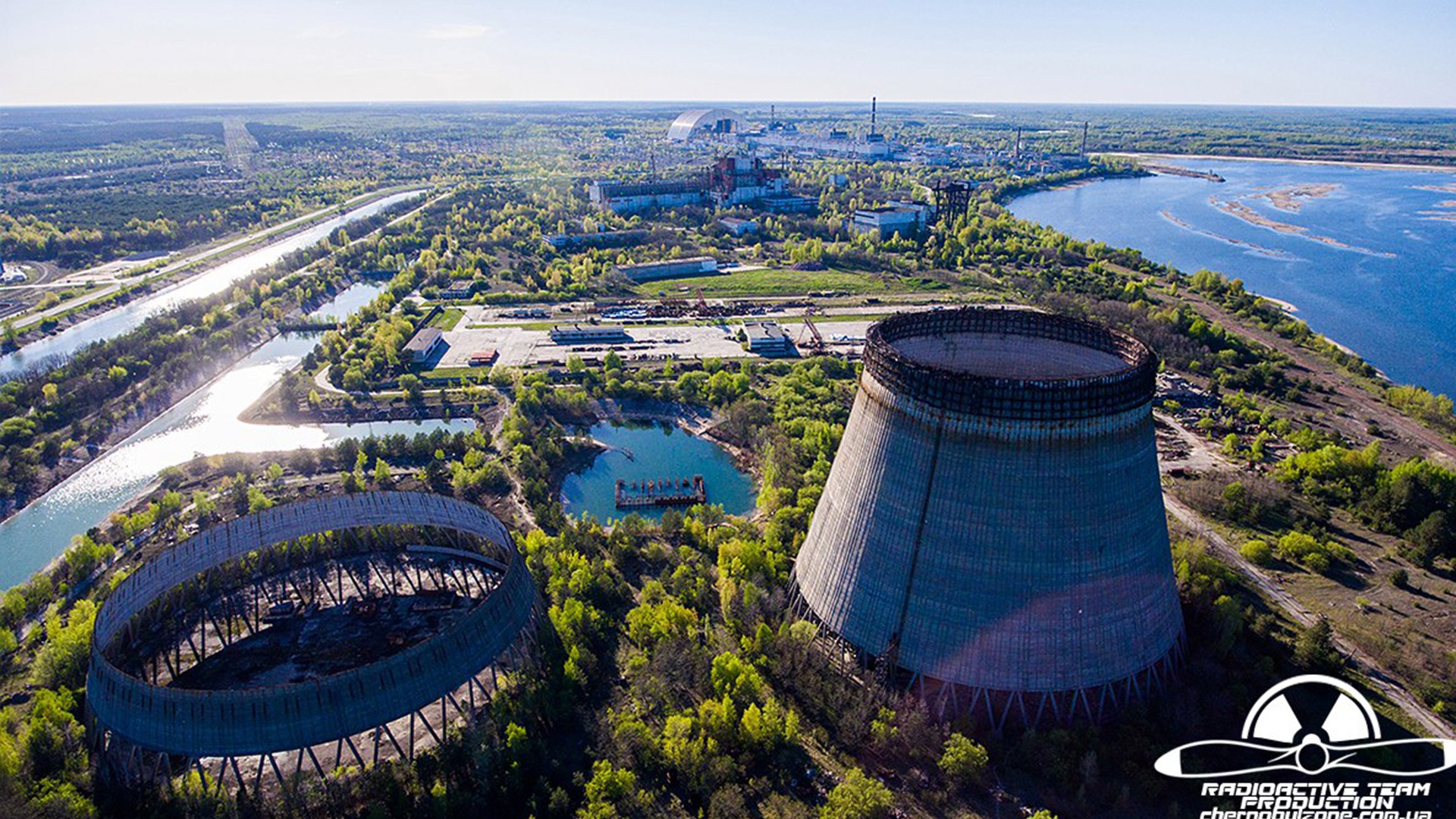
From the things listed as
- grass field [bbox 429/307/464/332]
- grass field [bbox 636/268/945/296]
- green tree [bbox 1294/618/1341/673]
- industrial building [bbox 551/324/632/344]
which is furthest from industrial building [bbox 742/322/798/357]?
green tree [bbox 1294/618/1341/673]

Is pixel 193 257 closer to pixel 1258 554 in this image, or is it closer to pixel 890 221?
pixel 890 221

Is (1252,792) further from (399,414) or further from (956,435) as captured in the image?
(399,414)

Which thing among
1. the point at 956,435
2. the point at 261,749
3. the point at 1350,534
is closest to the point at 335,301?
the point at 261,749

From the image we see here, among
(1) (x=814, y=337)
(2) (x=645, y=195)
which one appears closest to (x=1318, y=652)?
(1) (x=814, y=337)

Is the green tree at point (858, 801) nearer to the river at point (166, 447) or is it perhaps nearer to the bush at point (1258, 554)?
the bush at point (1258, 554)

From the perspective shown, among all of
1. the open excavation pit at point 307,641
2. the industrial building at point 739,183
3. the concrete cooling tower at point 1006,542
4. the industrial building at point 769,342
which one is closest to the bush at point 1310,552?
the concrete cooling tower at point 1006,542

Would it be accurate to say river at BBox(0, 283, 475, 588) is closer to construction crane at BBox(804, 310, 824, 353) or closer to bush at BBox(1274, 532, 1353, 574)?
construction crane at BBox(804, 310, 824, 353)
